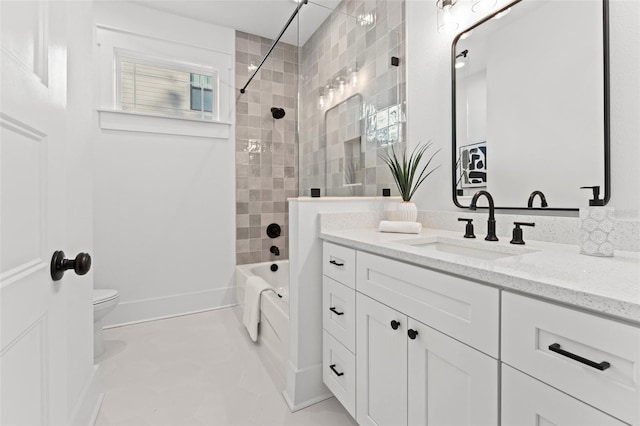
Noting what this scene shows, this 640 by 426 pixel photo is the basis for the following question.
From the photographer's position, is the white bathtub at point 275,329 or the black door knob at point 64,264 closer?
the black door knob at point 64,264

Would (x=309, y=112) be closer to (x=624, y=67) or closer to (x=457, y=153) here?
(x=457, y=153)

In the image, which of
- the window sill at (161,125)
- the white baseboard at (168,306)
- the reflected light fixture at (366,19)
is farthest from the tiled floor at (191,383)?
the reflected light fixture at (366,19)

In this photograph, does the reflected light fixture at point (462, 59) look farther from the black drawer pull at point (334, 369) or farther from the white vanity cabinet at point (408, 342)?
the black drawer pull at point (334, 369)

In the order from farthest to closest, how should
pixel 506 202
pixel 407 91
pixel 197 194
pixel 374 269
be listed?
pixel 197 194 → pixel 407 91 → pixel 506 202 → pixel 374 269

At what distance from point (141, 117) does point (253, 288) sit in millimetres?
1811

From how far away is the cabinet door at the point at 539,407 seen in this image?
0.61 m

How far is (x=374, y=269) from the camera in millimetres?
1237

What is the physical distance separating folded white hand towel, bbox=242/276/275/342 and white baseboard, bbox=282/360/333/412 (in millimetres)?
623

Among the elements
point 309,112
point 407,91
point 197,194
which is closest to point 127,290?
point 197,194

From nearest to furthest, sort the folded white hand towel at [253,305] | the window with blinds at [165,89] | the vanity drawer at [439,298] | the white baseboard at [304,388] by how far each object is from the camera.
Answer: the vanity drawer at [439,298], the white baseboard at [304,388], the folded white hand towel at [253,305], the window with blinds at [165,89]

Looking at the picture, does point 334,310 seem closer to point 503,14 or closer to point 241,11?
point 503,14

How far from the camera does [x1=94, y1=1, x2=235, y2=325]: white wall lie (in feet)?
8.55

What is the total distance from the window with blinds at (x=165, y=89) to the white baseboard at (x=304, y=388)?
2.45 metres

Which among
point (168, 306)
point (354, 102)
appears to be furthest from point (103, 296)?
point (354, 102)
